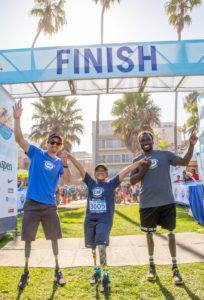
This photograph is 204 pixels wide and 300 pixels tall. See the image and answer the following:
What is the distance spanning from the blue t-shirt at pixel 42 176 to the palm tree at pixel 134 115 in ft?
67.3

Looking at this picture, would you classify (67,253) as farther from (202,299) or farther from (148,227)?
(202,299)

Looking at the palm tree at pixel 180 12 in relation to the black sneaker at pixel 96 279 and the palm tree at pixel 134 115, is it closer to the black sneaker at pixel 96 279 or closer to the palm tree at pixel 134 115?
the palm tree at pixel 134 115

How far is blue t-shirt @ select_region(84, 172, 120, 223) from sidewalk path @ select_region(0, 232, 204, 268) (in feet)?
3.93

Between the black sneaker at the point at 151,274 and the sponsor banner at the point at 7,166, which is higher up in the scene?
the sponsor banner at the point at 7,166

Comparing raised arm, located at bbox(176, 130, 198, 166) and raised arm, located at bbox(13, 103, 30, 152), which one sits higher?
raised arm, located at bbox(13, 103, 30, 152)

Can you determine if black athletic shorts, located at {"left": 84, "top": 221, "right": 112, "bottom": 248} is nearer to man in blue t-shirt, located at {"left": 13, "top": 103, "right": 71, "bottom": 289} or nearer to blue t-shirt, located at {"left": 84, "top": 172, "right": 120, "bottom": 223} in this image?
blue t-shirt, located at {"left": 84, "top": 172, "right": 120, "bottom": 223}

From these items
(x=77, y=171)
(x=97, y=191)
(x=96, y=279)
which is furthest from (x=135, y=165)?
(x=77, y=171)

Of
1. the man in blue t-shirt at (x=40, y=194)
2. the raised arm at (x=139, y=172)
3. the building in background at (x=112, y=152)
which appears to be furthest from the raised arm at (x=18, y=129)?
the building in background at (x=112, y=152)

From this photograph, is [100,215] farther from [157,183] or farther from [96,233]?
[157,183]

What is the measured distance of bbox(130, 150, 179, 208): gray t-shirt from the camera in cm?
312

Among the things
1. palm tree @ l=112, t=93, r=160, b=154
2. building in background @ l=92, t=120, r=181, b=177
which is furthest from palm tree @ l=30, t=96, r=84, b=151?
building in background @ l=92, t=120, r=181, b=177

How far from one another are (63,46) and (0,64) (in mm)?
1439

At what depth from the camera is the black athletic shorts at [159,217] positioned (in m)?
3.11

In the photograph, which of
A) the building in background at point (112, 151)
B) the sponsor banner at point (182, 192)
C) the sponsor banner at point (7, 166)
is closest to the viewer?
the sponsor banner at point (7, 166)
